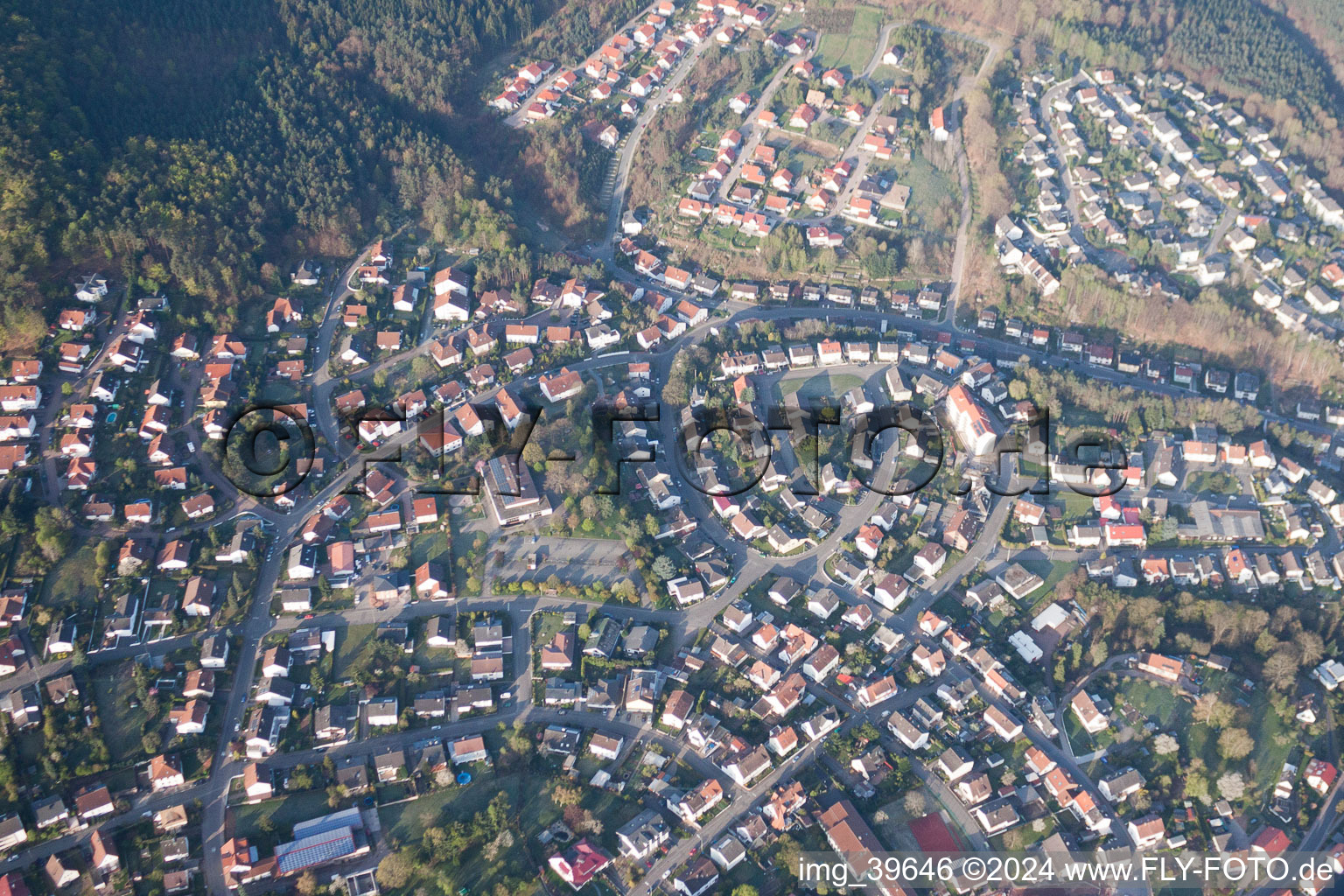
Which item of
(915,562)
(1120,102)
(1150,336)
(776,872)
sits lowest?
(776,872)

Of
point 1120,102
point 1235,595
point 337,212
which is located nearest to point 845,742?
point 1235,595

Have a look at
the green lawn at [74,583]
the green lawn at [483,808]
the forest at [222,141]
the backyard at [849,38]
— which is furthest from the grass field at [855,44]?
the green lawn at [74,583]

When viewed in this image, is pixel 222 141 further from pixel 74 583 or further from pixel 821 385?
pixel 821 385

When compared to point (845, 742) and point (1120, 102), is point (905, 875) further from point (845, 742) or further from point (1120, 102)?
point (1120, 102)

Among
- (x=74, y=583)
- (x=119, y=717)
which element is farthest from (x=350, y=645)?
(x=74, y=583)

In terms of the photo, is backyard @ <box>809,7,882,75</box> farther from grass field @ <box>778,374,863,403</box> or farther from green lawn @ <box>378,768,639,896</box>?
green lawn @ <box>378,768,639,896</box>
